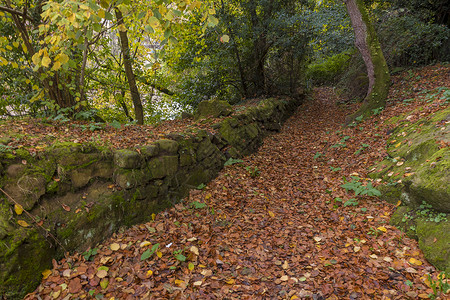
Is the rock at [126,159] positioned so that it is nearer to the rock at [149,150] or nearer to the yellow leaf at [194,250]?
the rock at [149,150]

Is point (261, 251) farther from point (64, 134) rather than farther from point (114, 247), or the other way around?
point (64, 134)

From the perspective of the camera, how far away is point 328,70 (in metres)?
16.0

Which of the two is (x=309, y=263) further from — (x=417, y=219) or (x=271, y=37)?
(x=271, y=37)

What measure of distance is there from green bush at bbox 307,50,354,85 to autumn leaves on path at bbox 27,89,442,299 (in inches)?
469

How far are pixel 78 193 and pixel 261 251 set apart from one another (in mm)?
2548

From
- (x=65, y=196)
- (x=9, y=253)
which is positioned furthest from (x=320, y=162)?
(x=9, y=253)

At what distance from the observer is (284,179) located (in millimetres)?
5531

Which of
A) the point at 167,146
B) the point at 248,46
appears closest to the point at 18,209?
the point at 167,146

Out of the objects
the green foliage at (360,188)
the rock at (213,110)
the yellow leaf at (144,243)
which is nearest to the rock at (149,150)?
the yellow leaf at (144,243)

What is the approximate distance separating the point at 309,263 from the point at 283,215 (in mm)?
1153

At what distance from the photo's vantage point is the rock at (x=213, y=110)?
679 centimetres

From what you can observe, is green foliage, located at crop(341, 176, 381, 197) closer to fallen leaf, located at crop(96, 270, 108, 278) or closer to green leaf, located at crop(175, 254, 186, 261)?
green leaf, located at crop(175, 254, 186, 261)

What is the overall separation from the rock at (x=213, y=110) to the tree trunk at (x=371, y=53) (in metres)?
4.30

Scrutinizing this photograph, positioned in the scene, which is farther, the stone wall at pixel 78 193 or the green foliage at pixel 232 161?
the green foliage at pixel 232 161
